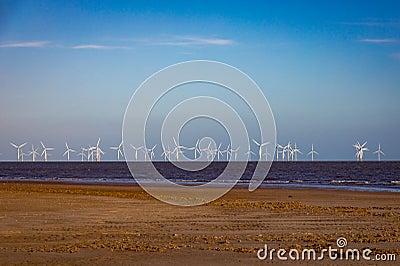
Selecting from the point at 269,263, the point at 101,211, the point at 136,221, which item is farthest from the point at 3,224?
the point at 269,263

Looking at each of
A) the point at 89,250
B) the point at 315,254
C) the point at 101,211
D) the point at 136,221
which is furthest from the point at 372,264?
the point at 101,211

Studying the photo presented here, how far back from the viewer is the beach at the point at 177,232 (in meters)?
18.3

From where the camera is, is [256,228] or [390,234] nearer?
[390,234]

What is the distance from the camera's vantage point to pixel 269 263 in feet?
56.9

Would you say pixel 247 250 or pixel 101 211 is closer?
pixel 247 250

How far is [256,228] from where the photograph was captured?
83.7 ft

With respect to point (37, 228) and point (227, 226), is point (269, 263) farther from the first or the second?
point (37, 228)

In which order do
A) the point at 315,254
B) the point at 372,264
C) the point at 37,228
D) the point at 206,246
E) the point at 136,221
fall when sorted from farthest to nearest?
the point at 136,221 → the point at 37,228 → the point at 206,246 → the point at 315,254 → the point at 372,264

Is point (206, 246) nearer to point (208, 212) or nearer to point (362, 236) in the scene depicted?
point (362, 236)

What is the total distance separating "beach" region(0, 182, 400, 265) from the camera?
18.3 meters

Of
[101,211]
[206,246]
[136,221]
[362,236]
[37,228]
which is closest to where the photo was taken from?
[206,246]

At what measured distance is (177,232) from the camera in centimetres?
2392

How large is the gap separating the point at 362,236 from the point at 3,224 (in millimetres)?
14643

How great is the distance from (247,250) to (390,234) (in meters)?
7.12
